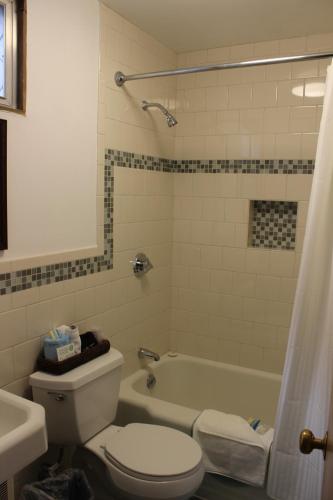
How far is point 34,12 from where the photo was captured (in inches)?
71.8

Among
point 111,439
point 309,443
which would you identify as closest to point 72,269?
point 111,439

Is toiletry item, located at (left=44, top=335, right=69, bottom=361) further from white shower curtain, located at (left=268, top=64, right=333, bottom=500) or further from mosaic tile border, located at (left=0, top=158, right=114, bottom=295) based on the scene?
white shower curtain, located at (left=268, top=64, right=333, bottom=500)

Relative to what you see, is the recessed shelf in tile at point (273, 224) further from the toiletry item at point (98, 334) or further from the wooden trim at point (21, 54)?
the wooden trim at point (21, 54)

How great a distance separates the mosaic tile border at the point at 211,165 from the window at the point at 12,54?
0.68 metres

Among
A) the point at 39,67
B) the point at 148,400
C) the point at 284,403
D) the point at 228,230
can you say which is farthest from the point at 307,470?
the point at 39,67

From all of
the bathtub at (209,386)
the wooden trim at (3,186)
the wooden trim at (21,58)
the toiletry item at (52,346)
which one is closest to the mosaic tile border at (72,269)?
the wooden trim at (3,186)

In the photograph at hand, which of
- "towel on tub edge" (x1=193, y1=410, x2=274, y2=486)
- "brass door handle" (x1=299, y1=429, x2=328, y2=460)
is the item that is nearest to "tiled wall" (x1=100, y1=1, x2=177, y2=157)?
"towel on tub edge" (x1=193, y1=410, x2=274, y2=486)

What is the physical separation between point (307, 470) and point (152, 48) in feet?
8.12

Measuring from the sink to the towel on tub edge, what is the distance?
95cm

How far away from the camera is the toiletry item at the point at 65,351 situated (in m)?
1.93

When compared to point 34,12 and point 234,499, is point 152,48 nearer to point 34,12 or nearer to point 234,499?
point 34,12

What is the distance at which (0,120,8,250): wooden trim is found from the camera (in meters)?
1.72

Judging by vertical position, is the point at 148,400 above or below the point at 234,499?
above

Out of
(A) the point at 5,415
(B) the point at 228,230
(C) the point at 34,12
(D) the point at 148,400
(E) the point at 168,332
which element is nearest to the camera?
(A) the point at 5,415
